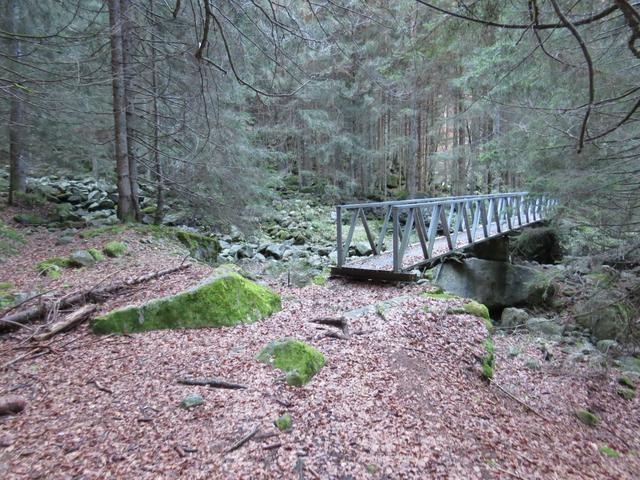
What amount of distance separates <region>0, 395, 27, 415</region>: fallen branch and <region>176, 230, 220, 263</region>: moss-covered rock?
5.59 meters

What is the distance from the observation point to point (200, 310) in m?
3.96

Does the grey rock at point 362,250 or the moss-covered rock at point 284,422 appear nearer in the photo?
the moss-covered rock at point 284,422

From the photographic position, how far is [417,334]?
3.95 metres

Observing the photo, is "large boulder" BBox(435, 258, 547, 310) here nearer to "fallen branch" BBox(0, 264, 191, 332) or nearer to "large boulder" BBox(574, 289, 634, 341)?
"large boulder" BBox(574, 289, 634, 341)

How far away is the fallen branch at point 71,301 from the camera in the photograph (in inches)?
140

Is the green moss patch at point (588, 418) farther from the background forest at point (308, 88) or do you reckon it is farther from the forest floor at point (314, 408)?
the background forest at point (308, 88)

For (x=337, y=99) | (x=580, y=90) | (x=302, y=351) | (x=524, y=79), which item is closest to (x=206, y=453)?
(x=302, y=351)

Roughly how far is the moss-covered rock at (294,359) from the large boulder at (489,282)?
568 centimetres

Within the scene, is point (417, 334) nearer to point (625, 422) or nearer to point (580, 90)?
point (625, 422)

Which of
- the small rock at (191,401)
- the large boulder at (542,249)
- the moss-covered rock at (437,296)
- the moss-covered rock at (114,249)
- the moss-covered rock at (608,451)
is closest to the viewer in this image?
the small rock at (191,401)

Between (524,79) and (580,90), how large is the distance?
49.1 inches

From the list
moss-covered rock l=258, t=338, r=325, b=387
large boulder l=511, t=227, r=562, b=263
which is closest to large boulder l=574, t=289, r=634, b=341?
moss-covered rock l=258, t=338, r=325, b=387

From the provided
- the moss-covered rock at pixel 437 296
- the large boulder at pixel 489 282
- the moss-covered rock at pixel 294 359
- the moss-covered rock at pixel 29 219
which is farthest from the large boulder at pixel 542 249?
the moss-covered rock at pixel 29 219

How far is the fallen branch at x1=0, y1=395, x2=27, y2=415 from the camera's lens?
2.38 meters
